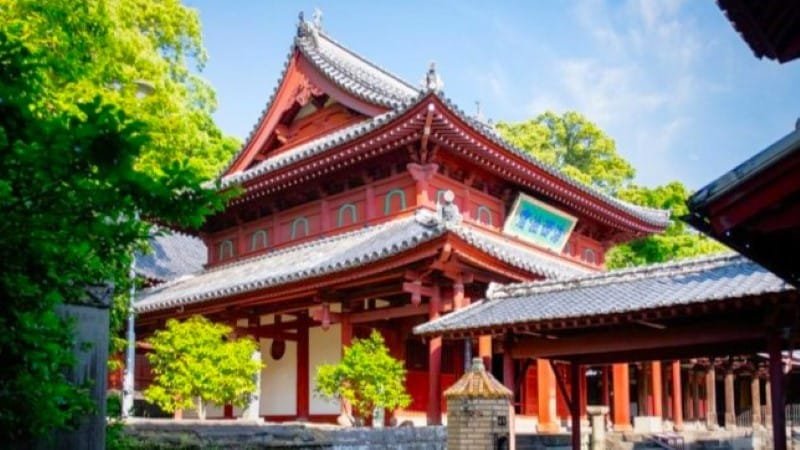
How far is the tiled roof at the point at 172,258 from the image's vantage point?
30.8m

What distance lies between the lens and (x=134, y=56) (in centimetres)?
1703

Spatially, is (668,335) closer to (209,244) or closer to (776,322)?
(776,322)

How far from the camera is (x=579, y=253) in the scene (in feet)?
79.6

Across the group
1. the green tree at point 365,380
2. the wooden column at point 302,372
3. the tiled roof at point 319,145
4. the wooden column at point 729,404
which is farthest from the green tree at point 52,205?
the wooden column at point 729,404

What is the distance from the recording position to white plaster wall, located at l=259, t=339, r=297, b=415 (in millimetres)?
21219

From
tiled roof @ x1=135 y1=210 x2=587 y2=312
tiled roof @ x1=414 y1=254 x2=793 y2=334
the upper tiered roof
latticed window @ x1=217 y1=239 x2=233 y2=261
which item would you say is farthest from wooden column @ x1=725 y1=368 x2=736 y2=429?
latticed window @ x1=217 y1=239 x2=233 y2=261

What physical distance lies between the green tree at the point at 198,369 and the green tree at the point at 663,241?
25651mm

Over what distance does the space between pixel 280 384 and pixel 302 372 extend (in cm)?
110

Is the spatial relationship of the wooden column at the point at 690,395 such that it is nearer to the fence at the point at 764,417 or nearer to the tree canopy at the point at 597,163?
the fence at the point at 764,417

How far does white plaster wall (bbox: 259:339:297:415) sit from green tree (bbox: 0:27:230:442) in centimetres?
1711

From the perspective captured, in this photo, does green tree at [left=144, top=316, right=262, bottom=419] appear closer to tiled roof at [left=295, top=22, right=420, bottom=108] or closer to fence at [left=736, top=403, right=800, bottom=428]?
tiled roof at [left=295, top=22, right=420, bottom=108]

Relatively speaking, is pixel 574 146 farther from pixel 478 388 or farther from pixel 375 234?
pixel 478 388

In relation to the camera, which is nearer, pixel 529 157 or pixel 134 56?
pixel 134 56

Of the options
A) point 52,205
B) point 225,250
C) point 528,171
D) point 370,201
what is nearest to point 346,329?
point 370,201
